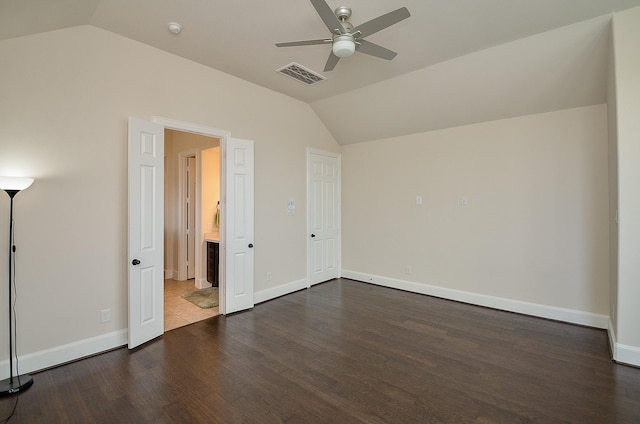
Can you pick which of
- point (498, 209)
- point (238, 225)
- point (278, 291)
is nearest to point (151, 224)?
point (238, 225)

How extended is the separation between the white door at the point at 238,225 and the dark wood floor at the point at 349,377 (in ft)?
1.30

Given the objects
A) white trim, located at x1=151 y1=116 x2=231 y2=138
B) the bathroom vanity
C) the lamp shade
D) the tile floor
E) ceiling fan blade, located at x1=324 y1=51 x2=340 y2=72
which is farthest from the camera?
the bathroom vanity

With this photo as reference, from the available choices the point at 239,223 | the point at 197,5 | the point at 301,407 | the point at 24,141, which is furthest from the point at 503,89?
the point at 24,141

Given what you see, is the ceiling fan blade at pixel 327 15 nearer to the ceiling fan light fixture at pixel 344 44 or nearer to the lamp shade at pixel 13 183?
the ceiling fan light fixture at pixel 344 44

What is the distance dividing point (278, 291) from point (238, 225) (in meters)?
1.31

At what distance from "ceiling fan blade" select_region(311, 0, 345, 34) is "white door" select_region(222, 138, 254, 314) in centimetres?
214

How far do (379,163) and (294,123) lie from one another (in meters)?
1.67

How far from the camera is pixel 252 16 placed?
2.70 m

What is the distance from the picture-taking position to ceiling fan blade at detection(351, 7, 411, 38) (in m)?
2.05

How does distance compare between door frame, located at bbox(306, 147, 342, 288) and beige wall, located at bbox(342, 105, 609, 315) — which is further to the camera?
door frame, located at bbox(306, 147, 342, 288)

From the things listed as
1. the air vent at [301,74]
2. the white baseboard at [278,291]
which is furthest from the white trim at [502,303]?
the air vent at [301,74]

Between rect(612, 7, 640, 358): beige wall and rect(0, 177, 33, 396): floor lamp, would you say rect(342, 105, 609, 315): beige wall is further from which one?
rect(0, 177, 33, 396): floor lamp

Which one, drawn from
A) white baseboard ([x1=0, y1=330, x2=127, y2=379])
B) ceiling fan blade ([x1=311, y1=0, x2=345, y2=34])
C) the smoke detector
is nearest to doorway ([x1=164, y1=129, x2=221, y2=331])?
white baseboard ([x1=0, y1=330, x2=127, y2=379])

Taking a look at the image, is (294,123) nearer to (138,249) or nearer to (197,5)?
(197,5)
